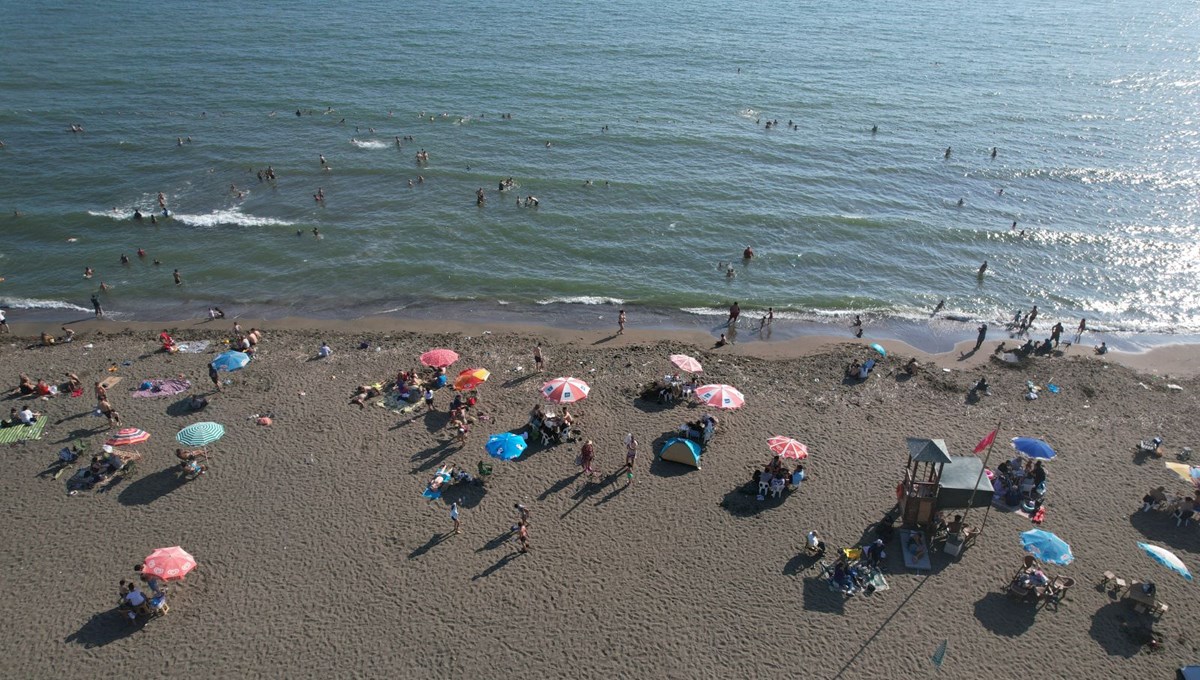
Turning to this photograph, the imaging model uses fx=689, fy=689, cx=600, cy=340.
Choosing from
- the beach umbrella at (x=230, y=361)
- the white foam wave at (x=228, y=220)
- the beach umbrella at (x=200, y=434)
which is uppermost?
the white foam wave at (x=228, y=220)

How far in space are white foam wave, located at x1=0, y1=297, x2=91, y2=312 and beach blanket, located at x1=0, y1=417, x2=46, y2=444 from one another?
48.4 feet

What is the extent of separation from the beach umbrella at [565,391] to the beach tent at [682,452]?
410 centimetres

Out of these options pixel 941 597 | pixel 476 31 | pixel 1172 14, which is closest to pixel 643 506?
pixel 941 597

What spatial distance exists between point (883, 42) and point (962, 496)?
92.9 m

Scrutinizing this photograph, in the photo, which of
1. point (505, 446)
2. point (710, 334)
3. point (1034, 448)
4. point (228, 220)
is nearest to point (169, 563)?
point (505, 446)

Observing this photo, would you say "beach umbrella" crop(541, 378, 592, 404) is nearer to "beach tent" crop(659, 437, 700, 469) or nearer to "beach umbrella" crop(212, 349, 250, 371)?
"beach tent" crop(659, 437, 700, 469)

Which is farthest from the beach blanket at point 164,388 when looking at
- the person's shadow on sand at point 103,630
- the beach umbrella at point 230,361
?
the person's shadow on sand at point 103,630

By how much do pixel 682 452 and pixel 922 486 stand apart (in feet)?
26.7

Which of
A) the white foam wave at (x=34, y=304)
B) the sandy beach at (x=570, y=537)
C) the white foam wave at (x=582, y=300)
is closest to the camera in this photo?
the sandy beach at (x=570, y=537)

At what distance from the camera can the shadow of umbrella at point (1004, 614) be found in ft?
66.0

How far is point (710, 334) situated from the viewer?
38062mm

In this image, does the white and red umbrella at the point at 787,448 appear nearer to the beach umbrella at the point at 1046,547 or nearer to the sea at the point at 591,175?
the beach umbrella at the point at 1046,547

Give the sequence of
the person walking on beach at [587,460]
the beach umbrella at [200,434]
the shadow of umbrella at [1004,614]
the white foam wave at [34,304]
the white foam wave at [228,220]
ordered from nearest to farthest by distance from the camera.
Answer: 1. the shadow of umbrella at [1004,614]
2. the person walking on beach at [587,460]
3. the beach umbrella at [200,434]
4. the white foam wave at [34,304]
5. the white foam wave at [228,220]

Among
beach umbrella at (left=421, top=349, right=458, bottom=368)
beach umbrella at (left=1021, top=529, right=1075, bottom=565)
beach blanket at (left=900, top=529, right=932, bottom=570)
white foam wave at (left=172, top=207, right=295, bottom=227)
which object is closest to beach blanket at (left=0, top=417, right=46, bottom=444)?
beach umbrella at (left=421, top=349, right=458, bottom=368)
